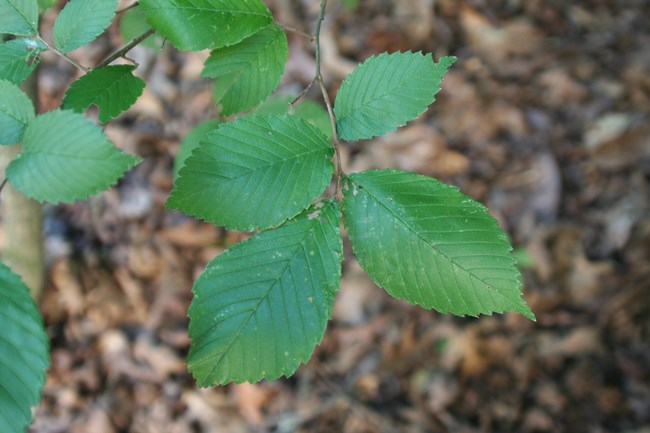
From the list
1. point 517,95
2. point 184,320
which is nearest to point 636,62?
point 517,95

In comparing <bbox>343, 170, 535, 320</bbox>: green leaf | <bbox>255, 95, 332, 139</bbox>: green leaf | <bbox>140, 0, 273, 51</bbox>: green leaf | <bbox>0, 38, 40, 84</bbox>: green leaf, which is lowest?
<bbox>255, 95, 332, 139</bbox>: green leaf

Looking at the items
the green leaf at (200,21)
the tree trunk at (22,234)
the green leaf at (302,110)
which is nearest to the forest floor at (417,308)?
the tree trunk at (22,234)

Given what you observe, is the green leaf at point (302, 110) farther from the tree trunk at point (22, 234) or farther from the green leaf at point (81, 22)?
the tree trunk at point (22, 234)

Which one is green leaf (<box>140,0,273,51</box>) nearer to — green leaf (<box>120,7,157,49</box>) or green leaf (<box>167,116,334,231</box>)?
green leaf (<box>167,116,334,231</box>)

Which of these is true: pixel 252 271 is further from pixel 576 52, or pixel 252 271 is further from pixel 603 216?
pixel 576 52

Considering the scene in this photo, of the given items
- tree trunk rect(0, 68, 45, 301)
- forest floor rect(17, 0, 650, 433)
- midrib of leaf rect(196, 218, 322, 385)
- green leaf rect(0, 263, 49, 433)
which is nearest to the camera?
green leaf rect(0, 263, 49, 433)

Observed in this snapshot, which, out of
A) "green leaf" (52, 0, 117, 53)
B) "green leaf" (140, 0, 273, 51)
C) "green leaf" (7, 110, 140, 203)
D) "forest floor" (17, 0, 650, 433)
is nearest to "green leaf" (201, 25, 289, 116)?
"green leaf" (140, 0, 273, 51)

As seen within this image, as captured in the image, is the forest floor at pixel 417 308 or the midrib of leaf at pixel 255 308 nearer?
the midrib of leaf at pixel 255 308
